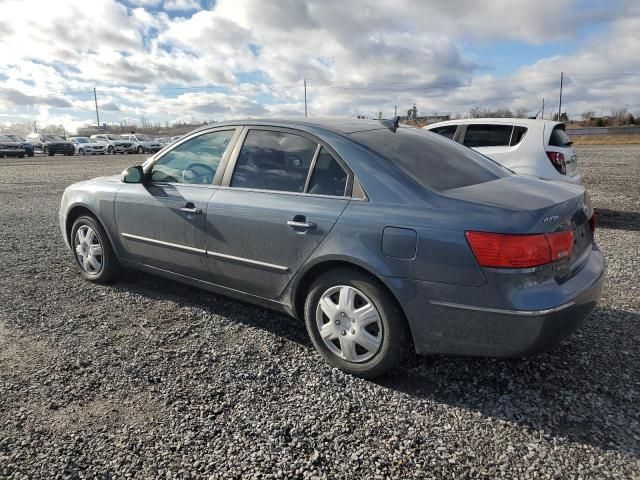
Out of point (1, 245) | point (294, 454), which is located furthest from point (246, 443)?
point (1, 245)

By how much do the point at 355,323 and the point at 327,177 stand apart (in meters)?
0.95

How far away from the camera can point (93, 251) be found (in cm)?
473

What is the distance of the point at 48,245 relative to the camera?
650 cm

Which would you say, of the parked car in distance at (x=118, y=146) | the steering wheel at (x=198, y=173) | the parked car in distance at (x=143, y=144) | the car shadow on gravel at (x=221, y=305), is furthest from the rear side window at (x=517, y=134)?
the parked car in distance at (x=118, y=146)

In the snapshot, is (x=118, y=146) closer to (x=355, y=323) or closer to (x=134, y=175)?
(x=134, y=175)

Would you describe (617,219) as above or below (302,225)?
below

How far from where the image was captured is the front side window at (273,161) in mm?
3287

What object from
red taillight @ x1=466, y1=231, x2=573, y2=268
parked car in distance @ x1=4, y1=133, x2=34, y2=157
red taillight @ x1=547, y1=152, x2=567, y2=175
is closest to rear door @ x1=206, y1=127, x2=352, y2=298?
red taillight @ x1=466, y1=231, x2=573, y2=268

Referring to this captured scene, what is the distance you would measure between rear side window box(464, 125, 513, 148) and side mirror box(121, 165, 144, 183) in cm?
564

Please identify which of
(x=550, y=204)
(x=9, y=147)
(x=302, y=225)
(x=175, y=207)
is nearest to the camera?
(x=550, y=204)

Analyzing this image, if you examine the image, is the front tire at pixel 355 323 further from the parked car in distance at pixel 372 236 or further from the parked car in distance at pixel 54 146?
the parked car in distance at pixel 54 146

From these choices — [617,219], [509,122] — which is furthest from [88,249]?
[617,219]

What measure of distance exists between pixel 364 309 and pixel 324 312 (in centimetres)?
31

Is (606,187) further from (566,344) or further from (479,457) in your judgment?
(479,457)
